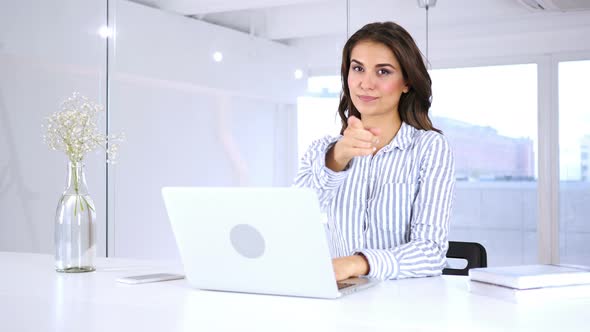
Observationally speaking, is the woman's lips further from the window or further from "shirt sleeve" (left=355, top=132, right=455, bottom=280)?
the window

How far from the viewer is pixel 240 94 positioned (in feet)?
14.6

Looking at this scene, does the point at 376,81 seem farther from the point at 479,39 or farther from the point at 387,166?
the point at 479,39

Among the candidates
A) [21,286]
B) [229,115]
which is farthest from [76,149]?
[229,115]

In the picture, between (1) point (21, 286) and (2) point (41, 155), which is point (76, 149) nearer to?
(1) point (21, 286)

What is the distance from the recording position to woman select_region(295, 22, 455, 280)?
227 cm

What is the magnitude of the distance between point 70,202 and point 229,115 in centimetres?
229

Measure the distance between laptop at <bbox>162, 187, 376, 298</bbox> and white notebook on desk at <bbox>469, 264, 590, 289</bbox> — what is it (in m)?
0.28

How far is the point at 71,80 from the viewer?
4.51 meters

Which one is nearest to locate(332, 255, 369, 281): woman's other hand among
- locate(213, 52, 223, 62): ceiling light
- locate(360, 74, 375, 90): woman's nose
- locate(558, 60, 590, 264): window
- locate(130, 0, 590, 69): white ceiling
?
locate(360, 74, 375, 90): woman's nose

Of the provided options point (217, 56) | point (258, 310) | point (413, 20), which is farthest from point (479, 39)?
point (258, 310)

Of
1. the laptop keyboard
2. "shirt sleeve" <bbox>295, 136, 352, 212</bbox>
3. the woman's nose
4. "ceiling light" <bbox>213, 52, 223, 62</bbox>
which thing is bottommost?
the laptop keyboard

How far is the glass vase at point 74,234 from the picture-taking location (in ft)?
7.17

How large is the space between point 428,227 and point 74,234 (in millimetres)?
1006

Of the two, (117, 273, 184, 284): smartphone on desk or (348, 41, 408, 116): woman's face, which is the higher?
(348, 41, 408, 116): woman's face
